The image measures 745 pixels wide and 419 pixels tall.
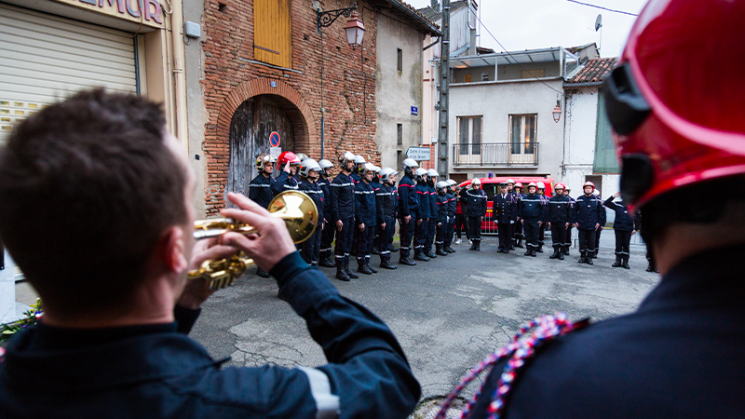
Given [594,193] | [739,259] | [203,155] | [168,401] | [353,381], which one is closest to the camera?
[739,259]

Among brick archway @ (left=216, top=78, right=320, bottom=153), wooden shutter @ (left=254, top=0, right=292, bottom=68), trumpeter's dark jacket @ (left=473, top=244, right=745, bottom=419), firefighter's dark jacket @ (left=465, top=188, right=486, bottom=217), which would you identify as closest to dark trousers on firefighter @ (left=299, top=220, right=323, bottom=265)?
brick archway @ (left=216, top=78, right=320, bottom=153)

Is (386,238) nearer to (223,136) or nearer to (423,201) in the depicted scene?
(423,201)

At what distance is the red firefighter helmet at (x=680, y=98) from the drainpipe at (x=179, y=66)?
872 centimetres

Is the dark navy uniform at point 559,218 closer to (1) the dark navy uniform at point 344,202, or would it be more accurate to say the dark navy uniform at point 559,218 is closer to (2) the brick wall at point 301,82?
(2) the brick wall at point 301,82

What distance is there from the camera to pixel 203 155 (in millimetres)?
9203

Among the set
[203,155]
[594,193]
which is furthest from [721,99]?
[594,193]

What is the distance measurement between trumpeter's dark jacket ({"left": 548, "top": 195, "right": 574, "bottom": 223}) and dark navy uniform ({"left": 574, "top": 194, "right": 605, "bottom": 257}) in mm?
411

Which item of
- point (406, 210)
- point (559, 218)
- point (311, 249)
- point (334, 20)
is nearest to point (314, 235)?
point (311, 249)

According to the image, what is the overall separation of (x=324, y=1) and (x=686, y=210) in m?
12.7

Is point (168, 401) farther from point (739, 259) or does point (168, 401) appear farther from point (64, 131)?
point (739, 259)

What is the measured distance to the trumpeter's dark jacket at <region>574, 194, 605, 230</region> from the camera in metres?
11.7

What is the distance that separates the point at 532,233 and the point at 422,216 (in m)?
3.27

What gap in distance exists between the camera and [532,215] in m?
12.8

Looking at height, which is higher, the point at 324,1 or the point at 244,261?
the point at 324,1
